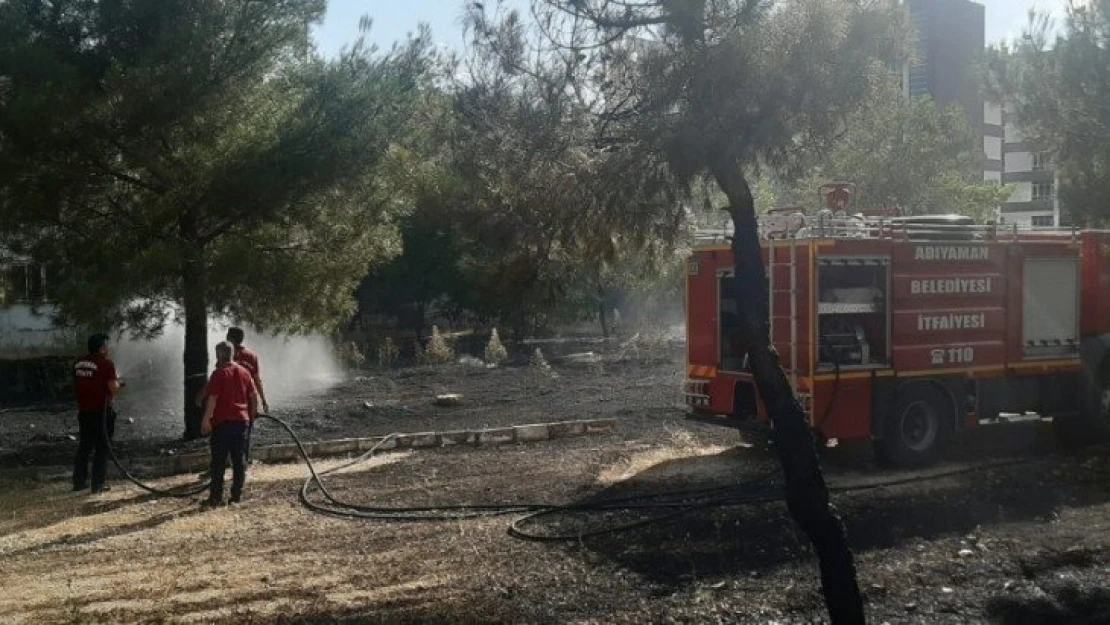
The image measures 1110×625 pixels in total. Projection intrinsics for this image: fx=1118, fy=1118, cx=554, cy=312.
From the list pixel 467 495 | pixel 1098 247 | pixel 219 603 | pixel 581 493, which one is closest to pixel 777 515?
pixel 581 493

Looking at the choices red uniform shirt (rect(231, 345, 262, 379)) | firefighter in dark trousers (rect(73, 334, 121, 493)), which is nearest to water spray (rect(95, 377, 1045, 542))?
firefighter in dark trousers (rect(73, 334, 121, 493))

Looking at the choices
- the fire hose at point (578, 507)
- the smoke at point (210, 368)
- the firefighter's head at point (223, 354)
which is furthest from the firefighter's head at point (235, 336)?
the smoke at point (210, 368)

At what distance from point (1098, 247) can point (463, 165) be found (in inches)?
403

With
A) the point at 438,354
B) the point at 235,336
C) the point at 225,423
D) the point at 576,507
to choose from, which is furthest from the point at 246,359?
the point at 438,354

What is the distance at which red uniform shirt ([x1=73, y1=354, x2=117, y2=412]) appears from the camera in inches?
472

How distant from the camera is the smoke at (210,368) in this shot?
819 inches

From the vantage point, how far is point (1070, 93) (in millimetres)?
14336

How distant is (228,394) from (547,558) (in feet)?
14.0

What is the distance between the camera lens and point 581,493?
1115 centimetres

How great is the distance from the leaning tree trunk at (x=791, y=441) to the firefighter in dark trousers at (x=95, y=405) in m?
7.91

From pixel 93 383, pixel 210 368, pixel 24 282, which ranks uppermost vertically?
pixel 24 282

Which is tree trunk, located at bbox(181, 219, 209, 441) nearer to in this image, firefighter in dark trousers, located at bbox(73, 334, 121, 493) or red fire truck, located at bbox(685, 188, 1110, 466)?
firefighter in dark trousers, located at bbox(73, 334, 121, 493)

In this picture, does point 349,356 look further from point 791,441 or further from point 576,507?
point 791,441

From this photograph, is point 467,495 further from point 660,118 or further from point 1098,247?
point 1098,247
